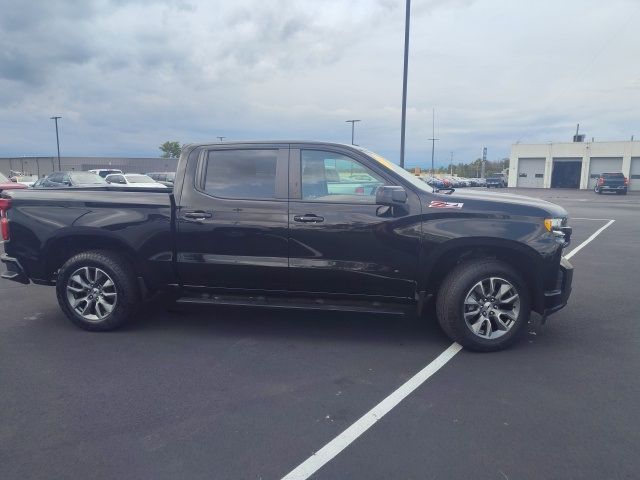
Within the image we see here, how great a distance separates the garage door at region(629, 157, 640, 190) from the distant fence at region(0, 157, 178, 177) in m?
48.2

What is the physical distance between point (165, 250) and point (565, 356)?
3.86 meters

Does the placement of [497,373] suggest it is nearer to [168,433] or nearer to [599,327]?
[599,327]

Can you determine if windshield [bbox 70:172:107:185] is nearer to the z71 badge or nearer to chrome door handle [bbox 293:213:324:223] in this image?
chrome door handle [bbox 293:213:324:223]

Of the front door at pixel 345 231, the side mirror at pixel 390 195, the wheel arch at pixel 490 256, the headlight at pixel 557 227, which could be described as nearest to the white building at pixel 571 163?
the headlight at pixel 557 227

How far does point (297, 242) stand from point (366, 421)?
5.99ft

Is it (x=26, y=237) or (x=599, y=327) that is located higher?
(x=26, y=237)

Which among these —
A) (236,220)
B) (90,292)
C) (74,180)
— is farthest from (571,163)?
(90,292)

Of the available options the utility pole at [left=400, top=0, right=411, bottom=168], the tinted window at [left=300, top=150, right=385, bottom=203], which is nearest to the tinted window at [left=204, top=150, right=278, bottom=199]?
the tinted window at [left=300, top=150, right=385, bottom=203]

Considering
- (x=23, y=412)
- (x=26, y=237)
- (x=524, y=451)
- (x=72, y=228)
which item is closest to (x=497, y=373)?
(x=524, y=451)

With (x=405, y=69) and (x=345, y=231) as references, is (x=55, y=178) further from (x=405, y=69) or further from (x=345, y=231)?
(x=345, y=231)

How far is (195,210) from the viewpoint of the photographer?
15.7 feet

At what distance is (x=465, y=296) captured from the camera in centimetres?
448

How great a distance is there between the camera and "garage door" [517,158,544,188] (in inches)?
2175

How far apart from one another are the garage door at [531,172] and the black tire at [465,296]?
5582 centimetres
